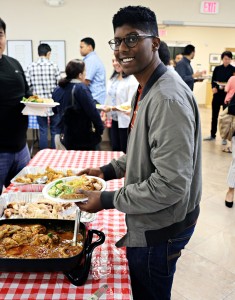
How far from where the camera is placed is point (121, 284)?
95cm

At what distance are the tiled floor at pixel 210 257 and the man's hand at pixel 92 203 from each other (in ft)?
3.71

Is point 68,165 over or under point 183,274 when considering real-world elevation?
over

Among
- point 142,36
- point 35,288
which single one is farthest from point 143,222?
point 142,36

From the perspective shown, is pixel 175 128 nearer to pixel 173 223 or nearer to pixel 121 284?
pixel 173 223

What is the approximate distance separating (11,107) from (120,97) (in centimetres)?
158

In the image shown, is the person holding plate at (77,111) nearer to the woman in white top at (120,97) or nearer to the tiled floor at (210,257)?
the woman in white top at (120,97)

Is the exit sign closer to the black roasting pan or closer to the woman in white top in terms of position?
the woman in white top

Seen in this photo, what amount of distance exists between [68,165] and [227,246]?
1342mm

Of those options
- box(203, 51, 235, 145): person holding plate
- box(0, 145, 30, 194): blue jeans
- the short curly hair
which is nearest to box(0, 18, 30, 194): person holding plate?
box(0, 145, 30, 194): blue jeans

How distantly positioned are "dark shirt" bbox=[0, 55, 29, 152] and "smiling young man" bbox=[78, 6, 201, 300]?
1.02 m

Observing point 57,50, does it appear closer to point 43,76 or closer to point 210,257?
point 43,76

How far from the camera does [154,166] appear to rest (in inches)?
36.7

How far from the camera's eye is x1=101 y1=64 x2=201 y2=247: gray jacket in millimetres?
829

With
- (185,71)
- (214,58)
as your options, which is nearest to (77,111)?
(185,71)
